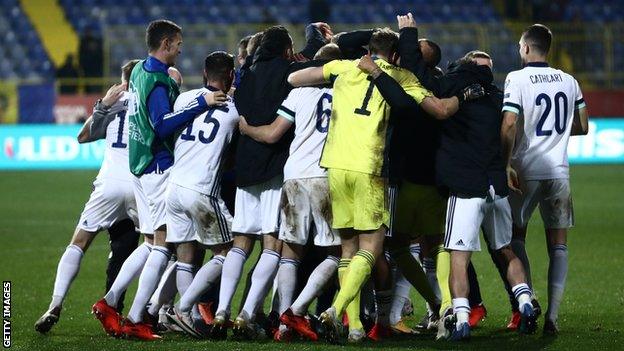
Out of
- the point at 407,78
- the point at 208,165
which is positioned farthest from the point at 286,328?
the point at 407,78

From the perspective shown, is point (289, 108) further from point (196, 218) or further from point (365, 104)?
point (196, 218)

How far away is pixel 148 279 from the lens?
8148 millimetres

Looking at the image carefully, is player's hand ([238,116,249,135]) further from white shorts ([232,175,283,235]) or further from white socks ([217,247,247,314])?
white socks ([217,247,247,314])

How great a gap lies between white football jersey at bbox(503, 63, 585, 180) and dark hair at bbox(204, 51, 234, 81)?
1946 millimetres

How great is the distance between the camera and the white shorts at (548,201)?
8469 millimetres

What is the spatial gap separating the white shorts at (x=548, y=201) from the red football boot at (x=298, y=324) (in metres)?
1.81

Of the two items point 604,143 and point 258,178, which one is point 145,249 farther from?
point 604,143

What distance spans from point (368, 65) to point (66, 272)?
9.14 feet

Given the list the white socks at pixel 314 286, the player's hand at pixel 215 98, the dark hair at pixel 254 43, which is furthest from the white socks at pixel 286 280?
the dark hair at pixel 254 43

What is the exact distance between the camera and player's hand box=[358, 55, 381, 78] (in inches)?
297

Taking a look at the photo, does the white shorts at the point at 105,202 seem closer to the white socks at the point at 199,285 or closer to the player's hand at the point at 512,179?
the white socks at the point at 199,285

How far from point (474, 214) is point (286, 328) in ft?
4.79

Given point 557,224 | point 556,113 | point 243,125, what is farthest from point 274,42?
point 557,224

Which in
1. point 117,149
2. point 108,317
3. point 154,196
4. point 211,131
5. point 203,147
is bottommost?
point 108,317
